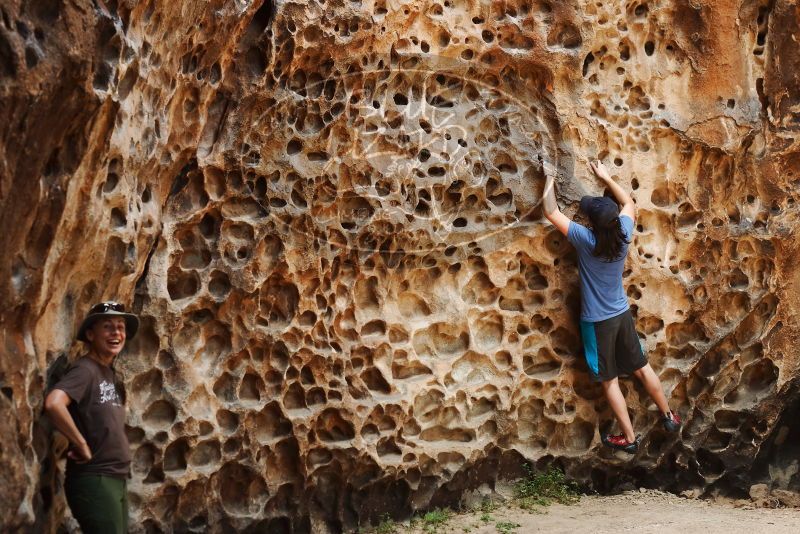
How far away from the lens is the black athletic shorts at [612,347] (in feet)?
18.9

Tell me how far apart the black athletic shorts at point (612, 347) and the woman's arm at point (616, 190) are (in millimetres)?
573

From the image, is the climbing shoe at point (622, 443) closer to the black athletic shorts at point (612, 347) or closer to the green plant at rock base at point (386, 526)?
the black athletic shorts at point (612, 347)

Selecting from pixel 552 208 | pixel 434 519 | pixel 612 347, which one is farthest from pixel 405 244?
pixel 434 519

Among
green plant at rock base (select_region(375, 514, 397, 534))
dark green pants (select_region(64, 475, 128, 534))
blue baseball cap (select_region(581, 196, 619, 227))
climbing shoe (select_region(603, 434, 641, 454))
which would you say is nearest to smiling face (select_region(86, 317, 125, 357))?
dark green pants (select_region(64, 475, 128, 534))

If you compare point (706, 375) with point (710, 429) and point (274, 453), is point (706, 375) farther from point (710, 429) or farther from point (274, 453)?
point (274, 453)

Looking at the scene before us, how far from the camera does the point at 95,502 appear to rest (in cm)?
409

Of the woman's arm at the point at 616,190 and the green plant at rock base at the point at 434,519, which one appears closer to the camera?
the green plant at rock base at the point at 434,519

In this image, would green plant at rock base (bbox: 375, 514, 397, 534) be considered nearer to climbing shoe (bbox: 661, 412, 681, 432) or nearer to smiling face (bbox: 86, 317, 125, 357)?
climbing shoe (bbox: 661, 412, 681, 432)

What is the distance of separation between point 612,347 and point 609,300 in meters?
0.28

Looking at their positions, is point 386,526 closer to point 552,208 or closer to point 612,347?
point 612,347

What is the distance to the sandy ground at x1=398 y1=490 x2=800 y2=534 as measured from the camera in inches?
217

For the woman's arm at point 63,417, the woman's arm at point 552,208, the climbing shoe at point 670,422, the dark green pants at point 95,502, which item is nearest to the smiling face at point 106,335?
the woman's arm at point 63,417

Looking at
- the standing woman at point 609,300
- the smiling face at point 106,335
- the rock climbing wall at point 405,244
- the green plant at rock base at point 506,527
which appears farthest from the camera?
the standing woman at point 609,300

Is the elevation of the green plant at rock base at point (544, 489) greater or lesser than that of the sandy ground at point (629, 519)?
greater
